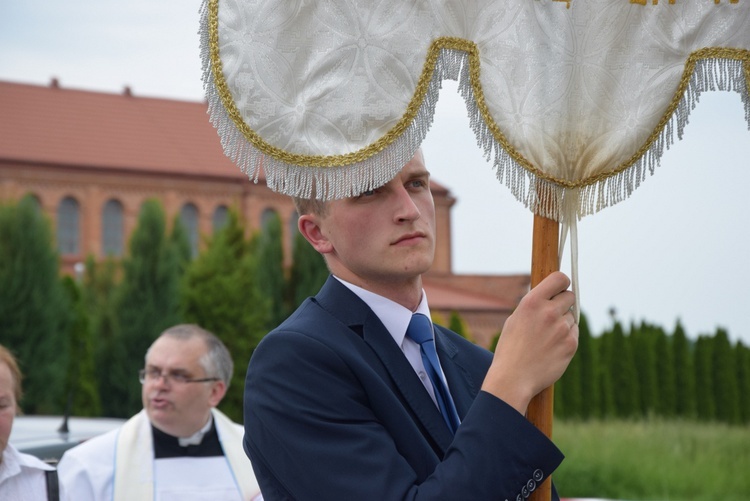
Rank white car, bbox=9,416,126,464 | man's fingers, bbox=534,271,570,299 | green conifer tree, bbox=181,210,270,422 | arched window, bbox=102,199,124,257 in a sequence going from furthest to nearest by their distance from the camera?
1. arched window, bbox=102,199,124,257
2. green conifer tree, bbox=181,210,270,422
3. white car, bbox=9,416,126,464
4. man's fingers, bbox=534,271,570,299

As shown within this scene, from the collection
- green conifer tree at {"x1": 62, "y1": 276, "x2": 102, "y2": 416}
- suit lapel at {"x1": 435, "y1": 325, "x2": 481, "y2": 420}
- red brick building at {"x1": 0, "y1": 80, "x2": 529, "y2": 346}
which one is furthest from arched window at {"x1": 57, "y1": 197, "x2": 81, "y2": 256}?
suit lapel at {"x1": 435, "y1": 325, "x2": 481, "y2": 420}

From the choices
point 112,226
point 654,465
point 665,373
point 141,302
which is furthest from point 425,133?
point 112,226

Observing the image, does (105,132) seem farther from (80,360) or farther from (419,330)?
(419,330)

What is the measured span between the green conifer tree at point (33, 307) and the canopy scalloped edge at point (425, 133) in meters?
23.2

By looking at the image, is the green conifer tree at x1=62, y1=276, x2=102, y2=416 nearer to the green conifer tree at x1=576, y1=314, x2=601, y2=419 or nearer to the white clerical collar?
the green conifer tree at x1=576, y1=314, x2=601, y2=419

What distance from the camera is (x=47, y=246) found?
25.6 metres

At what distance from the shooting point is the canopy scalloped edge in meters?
2.03

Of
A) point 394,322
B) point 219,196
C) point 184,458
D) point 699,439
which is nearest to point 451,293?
point 219,196

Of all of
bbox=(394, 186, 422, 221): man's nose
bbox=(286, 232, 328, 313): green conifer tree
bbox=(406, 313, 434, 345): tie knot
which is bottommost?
bbox=(406, 313, 434, 345): tie knot

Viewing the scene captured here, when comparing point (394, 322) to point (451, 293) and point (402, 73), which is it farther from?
point (451, 293)

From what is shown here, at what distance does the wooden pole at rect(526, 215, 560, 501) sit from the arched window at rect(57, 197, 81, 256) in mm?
43027

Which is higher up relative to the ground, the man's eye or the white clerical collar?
the man's eye

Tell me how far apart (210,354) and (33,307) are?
2003 centimetres

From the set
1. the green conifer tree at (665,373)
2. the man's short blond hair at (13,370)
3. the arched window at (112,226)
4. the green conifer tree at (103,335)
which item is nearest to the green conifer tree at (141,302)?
the green conifer tree at (103,335)
